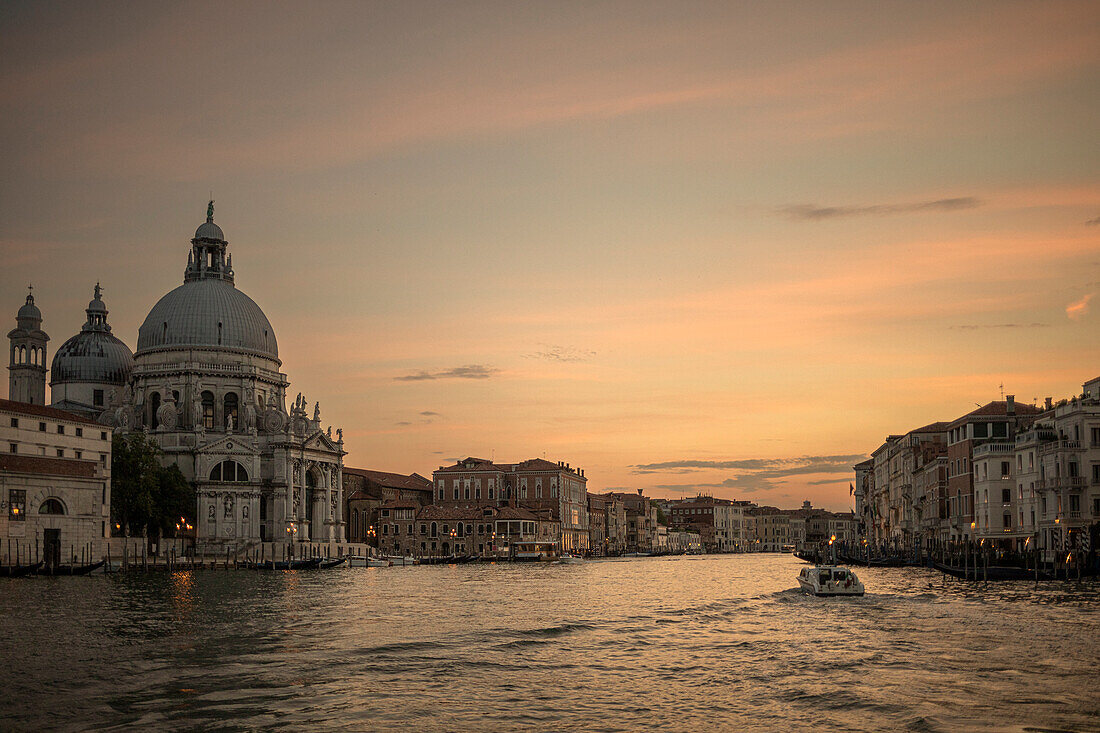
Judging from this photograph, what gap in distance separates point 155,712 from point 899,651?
47.8 ft

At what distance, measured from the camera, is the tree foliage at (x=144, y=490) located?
72.7 metres

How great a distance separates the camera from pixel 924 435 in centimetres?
8819

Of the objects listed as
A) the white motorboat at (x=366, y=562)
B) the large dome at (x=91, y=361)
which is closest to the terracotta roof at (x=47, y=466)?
the white motorboat at (x=366, y=562)

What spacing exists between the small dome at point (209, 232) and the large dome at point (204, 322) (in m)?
4.77

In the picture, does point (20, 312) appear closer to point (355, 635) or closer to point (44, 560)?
point (44, 560)

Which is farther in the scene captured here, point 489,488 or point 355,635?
point 489,488

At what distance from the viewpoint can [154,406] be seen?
306 feet

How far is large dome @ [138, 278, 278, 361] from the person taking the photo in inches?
3661

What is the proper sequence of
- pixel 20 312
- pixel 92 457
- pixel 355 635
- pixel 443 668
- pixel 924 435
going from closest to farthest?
pixel 443 668 < pixel 355 635 < pixel 92 457 < pixel 924 435 < pixel 20 312

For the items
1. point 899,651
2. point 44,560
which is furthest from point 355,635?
point 44,560

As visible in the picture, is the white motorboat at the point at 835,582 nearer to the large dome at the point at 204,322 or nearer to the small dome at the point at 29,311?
the large dome at the point at 204,322

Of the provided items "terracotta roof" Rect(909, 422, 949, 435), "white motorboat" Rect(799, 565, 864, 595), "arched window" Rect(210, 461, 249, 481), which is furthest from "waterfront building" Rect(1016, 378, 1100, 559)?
"arched window" Rect(210, 461, 249, 481)

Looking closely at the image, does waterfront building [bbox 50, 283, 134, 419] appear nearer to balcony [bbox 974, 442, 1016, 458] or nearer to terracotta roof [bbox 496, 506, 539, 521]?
terracotta roof [bbox 496, 506, 539, 521]

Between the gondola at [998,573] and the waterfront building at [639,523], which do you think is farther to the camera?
the waterfront building at [639,523]
